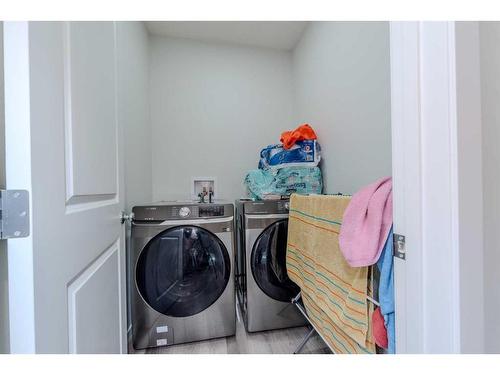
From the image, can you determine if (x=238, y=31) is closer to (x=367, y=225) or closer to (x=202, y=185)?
(x=202, y=185)

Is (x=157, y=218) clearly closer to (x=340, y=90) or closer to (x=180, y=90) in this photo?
(x=180, y=90)

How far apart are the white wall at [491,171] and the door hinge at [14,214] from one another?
100 cm

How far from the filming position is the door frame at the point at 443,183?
477 millimetres

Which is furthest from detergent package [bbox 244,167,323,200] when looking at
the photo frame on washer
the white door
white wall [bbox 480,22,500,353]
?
white wall [bbox 480,22,500,353]

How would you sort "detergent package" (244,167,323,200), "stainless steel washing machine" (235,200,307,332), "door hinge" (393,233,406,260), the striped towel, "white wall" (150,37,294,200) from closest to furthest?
"door hinge" (393,233,406,260)
the striped towel
"stainless steel washing machine" (235,200,307,332)
"detergent package" (244,167,323,200)
"white wall" (150,37,294,200)

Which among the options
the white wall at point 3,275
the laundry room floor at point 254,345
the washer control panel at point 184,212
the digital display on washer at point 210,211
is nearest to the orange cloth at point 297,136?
the digital display on washer at point 210,211

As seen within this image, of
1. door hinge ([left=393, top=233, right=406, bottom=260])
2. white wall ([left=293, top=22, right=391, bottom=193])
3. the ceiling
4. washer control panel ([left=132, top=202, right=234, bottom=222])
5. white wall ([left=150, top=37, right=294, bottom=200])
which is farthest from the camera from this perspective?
white wall ([left=150, top=37, right=294, bottom=200])

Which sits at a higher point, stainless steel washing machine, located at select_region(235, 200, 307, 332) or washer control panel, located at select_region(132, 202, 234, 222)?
washer control panel, located at select_region(132, 202, 234, 222)

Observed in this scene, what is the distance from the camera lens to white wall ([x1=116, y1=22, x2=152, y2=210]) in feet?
4.50

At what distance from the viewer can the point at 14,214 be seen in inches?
15.9

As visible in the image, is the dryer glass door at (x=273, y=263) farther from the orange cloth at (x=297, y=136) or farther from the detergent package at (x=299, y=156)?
the orange cloth at (x=297, y=136)

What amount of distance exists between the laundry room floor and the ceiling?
250 cm

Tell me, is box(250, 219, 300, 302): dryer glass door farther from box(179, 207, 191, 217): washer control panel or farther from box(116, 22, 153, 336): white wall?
box(116, 22, 153, 336): white wall
